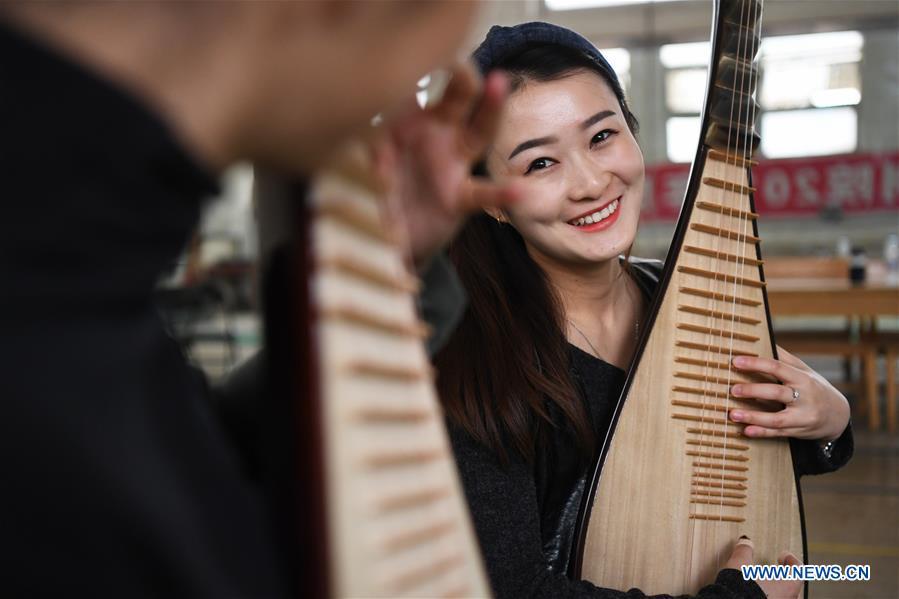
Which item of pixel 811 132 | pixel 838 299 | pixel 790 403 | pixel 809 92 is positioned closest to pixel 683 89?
pixel 809 92

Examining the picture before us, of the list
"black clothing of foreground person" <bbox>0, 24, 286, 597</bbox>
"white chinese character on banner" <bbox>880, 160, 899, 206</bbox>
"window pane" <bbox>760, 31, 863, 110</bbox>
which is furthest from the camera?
"window pane" <bbox>760, 31, 863, 110</bbox>

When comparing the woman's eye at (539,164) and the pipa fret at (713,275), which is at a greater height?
the woman's eye at (539,164)

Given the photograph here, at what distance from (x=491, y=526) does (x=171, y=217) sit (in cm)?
84

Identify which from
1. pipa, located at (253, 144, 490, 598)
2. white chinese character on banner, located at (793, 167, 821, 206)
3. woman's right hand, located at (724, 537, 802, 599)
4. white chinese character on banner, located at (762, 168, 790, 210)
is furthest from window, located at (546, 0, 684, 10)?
pipa, located at (253, 144, 490, 598)

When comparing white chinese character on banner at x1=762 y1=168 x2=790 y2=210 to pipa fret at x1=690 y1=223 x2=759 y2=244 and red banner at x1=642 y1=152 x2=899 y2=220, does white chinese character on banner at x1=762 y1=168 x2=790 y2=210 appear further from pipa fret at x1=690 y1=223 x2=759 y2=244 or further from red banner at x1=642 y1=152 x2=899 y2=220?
pipa fret at x1=690 y1=223 x2=759 y2=244

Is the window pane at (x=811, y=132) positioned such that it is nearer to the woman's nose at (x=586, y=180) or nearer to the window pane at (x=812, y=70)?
the window pane at (x=812, y=70)

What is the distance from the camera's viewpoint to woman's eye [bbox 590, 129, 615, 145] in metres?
1.29

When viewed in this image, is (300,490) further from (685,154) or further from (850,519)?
(685,154)

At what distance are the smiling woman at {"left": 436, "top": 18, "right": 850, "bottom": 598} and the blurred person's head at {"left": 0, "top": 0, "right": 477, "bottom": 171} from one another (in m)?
0.83

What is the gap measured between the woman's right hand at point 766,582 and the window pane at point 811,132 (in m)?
8.41

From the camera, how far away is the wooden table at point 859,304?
430 centimetres

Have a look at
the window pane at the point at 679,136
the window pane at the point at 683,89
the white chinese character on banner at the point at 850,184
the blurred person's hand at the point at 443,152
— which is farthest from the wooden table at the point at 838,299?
the window pane at the point at 683,89

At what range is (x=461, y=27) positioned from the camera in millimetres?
381

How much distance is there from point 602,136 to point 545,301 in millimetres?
279
